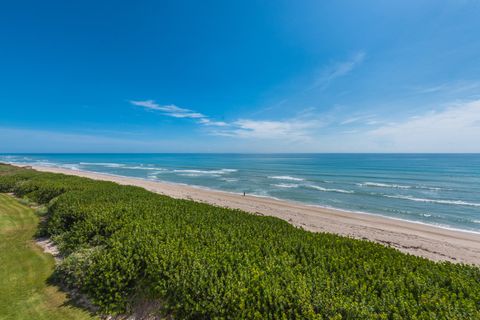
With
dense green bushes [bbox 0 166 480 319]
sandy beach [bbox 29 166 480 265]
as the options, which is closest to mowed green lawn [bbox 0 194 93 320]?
dense green bushes [bbox 0 166 480 319]

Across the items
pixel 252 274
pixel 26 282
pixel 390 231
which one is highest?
pixel 252 274

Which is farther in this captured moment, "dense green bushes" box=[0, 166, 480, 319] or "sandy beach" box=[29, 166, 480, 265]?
"sandy beach" box=[29, 166, 480, 265]

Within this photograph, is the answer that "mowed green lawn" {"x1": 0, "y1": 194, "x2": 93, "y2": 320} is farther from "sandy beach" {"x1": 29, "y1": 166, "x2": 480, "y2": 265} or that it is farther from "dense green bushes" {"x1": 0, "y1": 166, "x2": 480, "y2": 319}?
"sandy beach" {"x1": 29, "y1": 166, "x2": 480, "y2": 265}

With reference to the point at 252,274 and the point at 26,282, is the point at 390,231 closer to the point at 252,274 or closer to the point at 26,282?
the point at 252,274

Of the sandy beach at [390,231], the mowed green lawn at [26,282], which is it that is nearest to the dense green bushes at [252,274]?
the mowed green lawn at [26,282]

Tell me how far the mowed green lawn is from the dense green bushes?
1.58ft

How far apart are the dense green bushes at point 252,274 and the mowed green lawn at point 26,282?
48cm

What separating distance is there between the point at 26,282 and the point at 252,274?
22.3ft

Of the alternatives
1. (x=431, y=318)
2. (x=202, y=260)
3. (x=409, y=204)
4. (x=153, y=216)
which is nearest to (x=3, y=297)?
(x=153, y=216)

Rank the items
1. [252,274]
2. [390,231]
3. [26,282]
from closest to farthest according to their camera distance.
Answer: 1. [252,274]
2. [26,282]
3. [390,231]

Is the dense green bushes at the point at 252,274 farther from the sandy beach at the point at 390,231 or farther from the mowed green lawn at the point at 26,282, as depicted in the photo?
the sandy beach at the point at 390,231

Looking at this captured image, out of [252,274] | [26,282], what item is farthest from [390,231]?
[26,282]

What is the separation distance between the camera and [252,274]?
179 inches

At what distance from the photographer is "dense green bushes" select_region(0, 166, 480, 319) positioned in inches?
148
